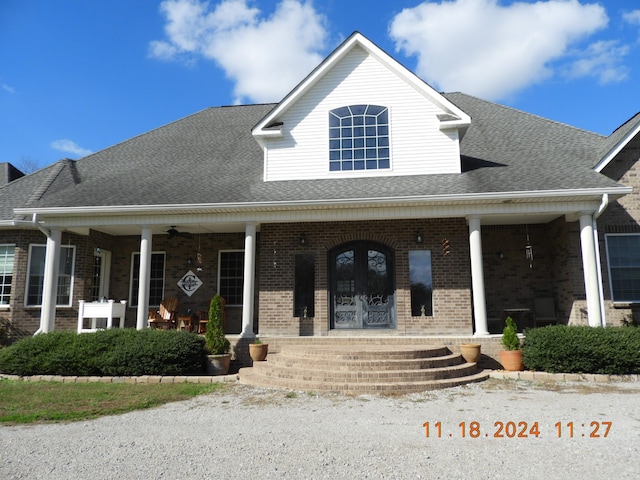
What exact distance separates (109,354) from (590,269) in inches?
418

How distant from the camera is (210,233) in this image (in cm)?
1368

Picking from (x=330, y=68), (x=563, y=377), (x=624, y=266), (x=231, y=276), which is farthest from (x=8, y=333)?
(x=624, y=266)

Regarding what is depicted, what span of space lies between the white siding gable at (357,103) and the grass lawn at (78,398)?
640 cm

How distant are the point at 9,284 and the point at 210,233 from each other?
5728 mm

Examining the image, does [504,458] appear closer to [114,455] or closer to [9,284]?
[114,455]

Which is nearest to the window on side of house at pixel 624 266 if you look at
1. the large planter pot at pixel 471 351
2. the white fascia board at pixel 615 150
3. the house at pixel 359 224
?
the house at pixel 359 224

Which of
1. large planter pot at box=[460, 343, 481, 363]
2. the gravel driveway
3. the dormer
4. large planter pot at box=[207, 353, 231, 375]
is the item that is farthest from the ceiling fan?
large planter pot at box=[460, 343, 481, 363]

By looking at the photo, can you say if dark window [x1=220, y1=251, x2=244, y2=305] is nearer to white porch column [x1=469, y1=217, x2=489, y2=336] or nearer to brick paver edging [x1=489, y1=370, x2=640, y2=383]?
white porch column [x1=469, y1=217, x2=489, y2=336]

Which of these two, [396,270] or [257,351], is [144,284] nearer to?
[257,351]

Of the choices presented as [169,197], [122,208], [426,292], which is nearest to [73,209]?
[122,208]

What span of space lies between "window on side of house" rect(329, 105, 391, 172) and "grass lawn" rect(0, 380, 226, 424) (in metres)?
6.86

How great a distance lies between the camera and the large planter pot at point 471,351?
9.34 m

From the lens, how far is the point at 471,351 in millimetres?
9344

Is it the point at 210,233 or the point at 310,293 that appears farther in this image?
the point at 210,233
